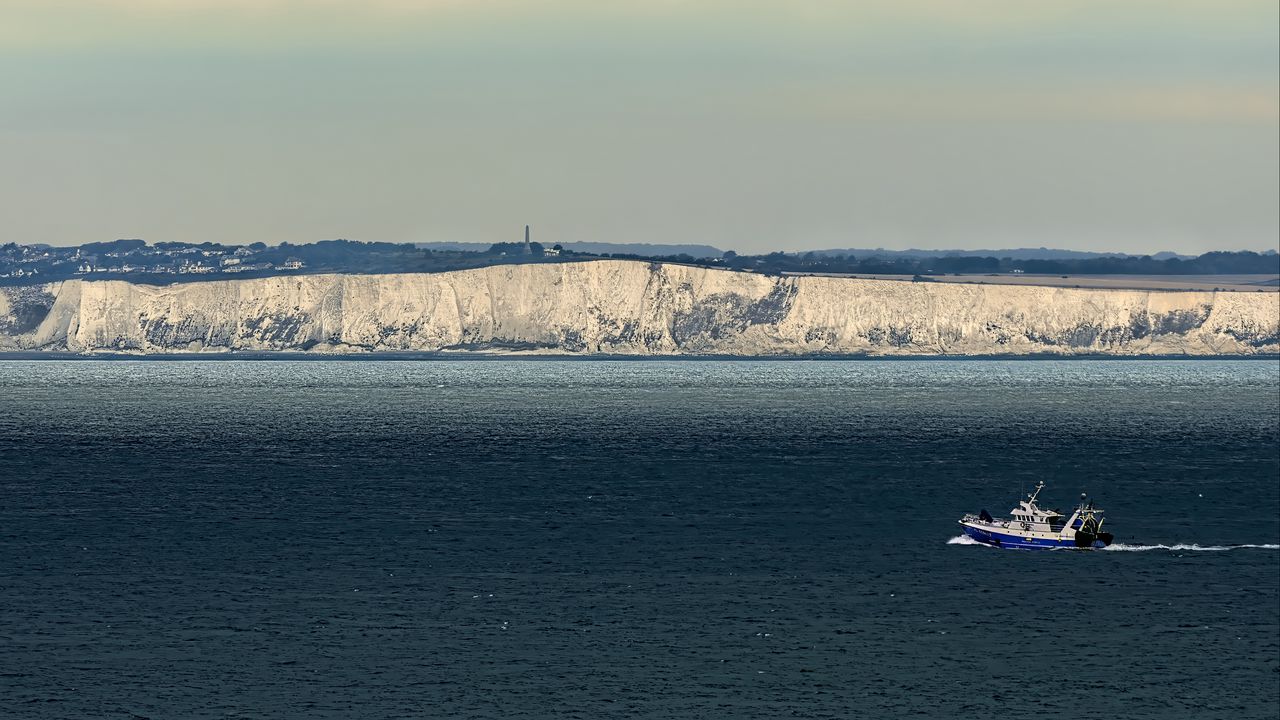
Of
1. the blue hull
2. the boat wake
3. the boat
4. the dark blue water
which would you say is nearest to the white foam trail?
the boat wake

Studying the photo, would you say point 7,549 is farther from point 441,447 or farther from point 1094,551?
A: point 441,447

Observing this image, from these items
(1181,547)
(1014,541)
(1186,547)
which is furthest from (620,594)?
(1186,547)

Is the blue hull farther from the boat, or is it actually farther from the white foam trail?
the white foam trail

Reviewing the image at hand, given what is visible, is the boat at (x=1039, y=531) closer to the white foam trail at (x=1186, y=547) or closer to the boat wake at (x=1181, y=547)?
the boat wake at (x=1181, y=547)

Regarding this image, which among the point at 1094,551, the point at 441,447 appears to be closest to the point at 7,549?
the point at 1094,551

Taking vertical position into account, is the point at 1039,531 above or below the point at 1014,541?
above

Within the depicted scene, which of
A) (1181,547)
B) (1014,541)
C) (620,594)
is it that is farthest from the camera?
(1014,541)

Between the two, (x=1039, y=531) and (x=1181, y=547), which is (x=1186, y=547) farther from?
(x=1039, y=531)

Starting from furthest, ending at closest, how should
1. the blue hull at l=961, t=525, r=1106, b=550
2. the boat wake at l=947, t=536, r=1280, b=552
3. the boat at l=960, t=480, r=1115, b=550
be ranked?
the blue hull at l=961, t=525, r=1106, b=550
the boat at l=960, t=480, r=1115, b=550
the boat wake at l=947, t=536, r=1280, b=552

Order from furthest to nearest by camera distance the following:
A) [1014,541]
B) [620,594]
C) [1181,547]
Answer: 1. [1014,541]
2. [1181,547]
3. [620,594]
